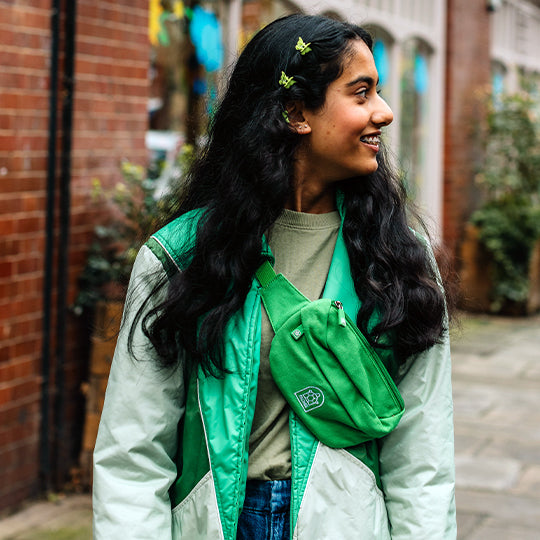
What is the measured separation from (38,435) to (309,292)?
2.88 metres

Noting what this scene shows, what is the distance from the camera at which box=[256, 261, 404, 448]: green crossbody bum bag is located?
2.00 metres

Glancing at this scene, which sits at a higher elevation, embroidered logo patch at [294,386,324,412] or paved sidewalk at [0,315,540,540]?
embroidered logo patch at [294,386,324,412]

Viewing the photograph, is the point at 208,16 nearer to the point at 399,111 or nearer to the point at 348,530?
the point at 399,111

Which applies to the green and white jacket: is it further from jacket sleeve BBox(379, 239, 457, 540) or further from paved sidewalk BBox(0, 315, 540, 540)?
paved sidewalk BBox(0, 315, 540, 540)

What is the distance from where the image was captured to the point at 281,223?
2.17 meters

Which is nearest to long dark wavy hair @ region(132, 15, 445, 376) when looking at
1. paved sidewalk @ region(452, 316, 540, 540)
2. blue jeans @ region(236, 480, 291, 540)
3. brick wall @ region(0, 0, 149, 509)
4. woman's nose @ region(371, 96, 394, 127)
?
woman's nose @ region(371, 96, 394, 127)

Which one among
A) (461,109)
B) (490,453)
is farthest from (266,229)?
(461,109)

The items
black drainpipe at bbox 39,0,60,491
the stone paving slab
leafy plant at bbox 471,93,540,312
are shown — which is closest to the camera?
the stone paving slab

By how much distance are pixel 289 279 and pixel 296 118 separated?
350mm

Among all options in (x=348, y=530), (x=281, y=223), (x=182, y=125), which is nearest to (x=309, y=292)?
(x=281, y=223)

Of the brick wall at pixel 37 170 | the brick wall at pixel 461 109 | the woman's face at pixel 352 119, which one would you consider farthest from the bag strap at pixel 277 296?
the brick wall at pixel 461 109

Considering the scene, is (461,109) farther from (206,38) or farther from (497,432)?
(497,432)

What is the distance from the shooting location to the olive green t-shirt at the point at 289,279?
2031 mm

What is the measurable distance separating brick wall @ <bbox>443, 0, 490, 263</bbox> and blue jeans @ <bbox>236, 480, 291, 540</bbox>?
27.8 feet
